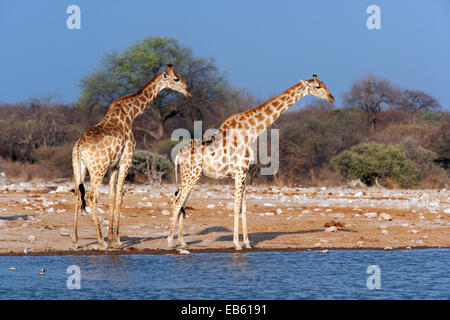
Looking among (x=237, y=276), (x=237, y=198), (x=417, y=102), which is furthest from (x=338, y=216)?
(x=417, y=102)

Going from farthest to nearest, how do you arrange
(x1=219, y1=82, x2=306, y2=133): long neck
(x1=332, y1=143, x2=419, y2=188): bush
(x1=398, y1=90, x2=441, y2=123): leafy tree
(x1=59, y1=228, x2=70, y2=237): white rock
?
(x1=398, y1=90, x2=441, y2=123): leafy tree < (x1=332, y1=143, x2=419, y2=188): bush < (x1=59, y1=228, x2=70, y2=237): white rock < (x1=219, y1=82, x2=306, y2=133): long neck

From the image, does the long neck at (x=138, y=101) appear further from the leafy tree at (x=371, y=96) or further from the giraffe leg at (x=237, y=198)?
the leafy tree at (x=371, y=96)

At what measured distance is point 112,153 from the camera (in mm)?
12133

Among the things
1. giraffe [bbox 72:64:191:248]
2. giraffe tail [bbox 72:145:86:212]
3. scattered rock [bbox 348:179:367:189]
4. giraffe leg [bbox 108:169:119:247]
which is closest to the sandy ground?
giraffe leg [bbox 108:169:119:247]

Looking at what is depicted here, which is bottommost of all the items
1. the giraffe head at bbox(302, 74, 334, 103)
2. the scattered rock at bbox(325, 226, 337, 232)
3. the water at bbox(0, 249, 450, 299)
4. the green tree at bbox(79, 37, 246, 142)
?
the water at bbox(0, 249, 450, 299)

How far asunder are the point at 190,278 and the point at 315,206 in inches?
361

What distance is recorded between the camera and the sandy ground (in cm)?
1334

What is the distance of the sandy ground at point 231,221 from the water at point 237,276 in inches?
27.3

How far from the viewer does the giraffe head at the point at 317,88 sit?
522 inches

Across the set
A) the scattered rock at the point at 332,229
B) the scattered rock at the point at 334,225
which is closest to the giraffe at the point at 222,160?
the scattered rock at the point at 332,229

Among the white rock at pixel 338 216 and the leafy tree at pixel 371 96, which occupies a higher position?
the leafy tree at pixel 371 96

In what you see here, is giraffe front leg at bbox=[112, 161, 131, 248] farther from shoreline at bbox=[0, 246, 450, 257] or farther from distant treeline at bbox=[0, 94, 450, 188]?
distant treeline at bbox=[0, 94, 450, 188]

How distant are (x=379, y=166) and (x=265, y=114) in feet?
48.9

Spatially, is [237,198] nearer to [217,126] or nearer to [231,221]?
[231,221]
